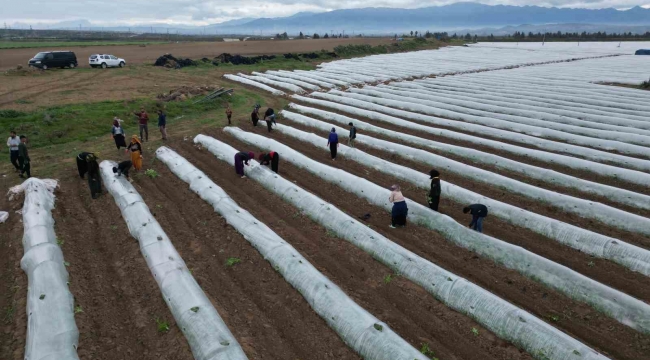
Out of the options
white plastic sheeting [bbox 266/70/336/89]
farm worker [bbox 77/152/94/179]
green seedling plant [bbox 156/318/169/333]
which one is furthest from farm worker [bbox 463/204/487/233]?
white plastic sheeting [bbox 266/70/336/89]

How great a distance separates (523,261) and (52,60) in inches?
1466

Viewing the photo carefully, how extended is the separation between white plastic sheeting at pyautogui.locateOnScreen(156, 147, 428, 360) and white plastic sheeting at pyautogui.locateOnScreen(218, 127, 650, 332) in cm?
326

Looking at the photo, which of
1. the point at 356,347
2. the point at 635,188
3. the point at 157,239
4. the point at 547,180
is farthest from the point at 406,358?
the point at 635,188

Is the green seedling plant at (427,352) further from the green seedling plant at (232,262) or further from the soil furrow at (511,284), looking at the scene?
the green seedling plant at (232,262)

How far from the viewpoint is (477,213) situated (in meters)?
8.60

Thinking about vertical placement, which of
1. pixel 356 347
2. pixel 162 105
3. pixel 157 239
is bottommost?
pixel 356 347

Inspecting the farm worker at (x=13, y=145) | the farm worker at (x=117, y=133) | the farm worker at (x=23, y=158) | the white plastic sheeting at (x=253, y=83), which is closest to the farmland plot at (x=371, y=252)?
the farm worker at (x=23, y=158)

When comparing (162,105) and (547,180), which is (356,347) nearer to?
(547,180)

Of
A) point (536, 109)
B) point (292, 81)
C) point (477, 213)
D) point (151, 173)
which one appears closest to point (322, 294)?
point (477, 213)

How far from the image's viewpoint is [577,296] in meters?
6.70

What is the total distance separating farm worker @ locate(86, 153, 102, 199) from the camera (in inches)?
414

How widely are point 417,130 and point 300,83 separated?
13.7 meters

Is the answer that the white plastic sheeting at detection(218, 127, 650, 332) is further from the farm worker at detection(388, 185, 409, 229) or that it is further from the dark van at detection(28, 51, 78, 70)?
the dark van at detection(28, 51, 78, 70)

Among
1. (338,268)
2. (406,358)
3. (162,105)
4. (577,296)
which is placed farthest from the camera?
(162,105)
